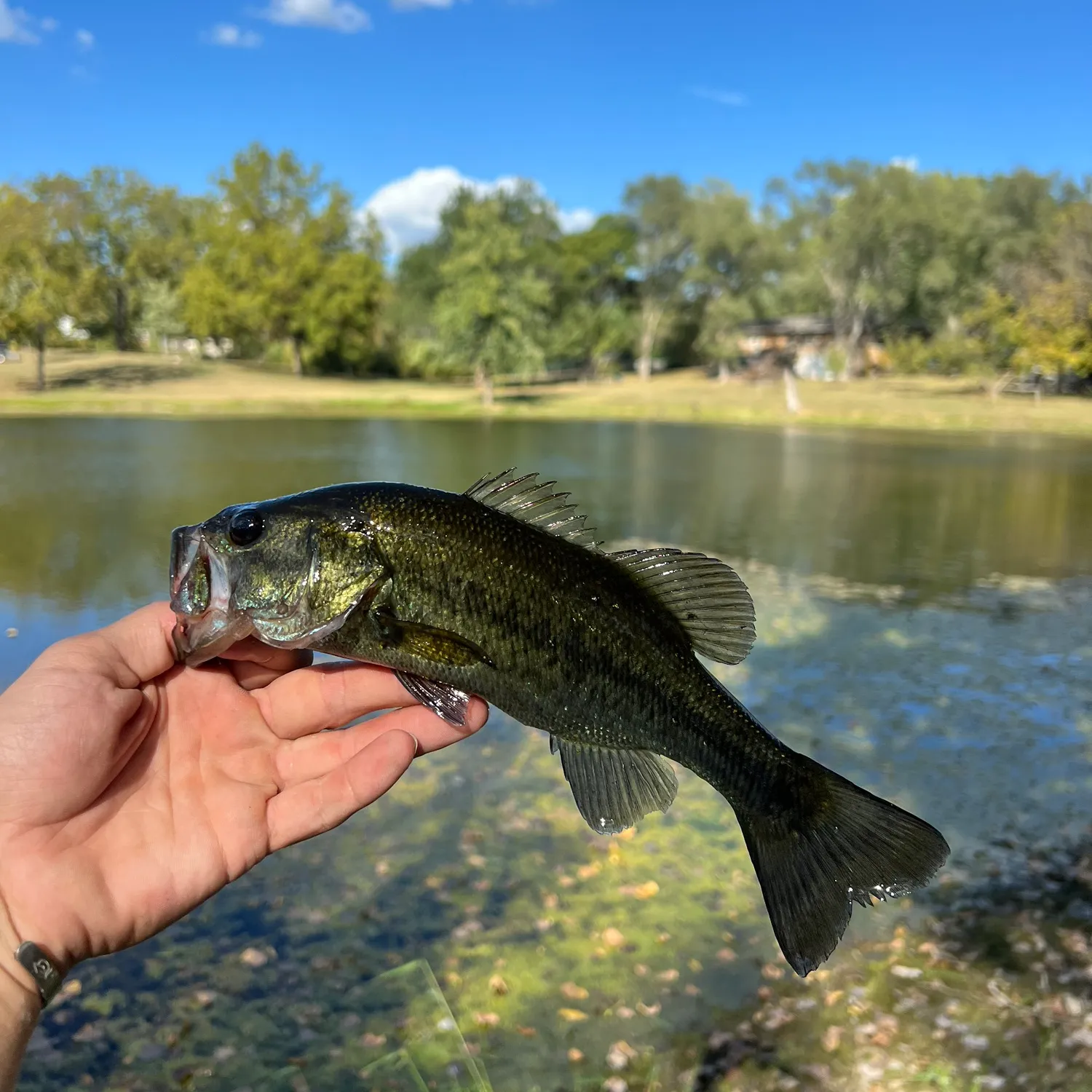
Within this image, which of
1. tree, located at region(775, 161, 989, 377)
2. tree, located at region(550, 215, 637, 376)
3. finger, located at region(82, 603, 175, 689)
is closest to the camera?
finger, located at region(82, 603, 175, 689)

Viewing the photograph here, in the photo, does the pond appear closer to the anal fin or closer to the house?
the anal fin

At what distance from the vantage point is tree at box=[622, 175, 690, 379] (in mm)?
67938

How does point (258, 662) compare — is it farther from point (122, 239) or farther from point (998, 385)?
point (122, 239)

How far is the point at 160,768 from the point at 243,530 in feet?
3.46

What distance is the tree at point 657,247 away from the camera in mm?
67938

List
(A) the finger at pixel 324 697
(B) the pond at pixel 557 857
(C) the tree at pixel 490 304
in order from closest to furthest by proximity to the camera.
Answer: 1. (A) the finger at pixel 324 697
2. (B) the pond at pixel 557 857
3. (C) the tree at pixel 490 304

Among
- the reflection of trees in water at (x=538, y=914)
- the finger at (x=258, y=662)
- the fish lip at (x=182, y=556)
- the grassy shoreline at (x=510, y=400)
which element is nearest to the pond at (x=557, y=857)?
the reflection of trees in water at (x=538, y=914)

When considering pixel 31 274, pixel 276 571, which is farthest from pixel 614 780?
pixel 31 274

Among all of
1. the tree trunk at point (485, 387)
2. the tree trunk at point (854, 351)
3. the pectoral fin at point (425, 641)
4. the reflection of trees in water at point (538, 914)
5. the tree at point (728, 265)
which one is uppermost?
the tree at point (728, 265)

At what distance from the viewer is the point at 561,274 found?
70062 mm

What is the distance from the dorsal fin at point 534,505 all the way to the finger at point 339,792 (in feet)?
2.72

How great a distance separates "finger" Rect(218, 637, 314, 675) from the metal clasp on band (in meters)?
0.98

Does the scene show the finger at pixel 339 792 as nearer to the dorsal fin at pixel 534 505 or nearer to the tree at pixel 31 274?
the dorsal fin at pixel 534 505

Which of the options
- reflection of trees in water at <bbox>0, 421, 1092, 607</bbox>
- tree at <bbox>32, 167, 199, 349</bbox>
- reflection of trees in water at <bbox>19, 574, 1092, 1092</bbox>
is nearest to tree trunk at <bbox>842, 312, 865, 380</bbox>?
reflection of trees in water at <bbox>0, 421, 1092, 607</bbox>
